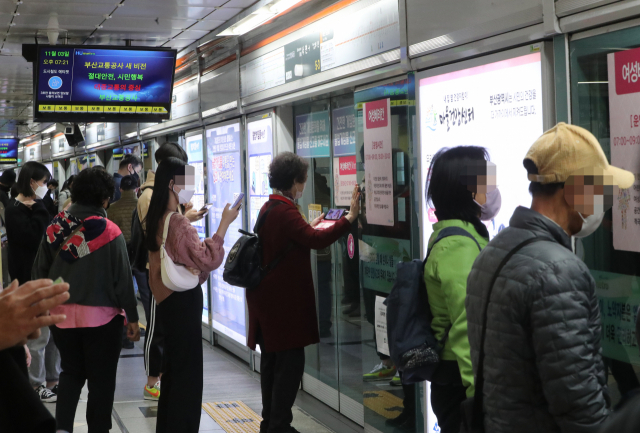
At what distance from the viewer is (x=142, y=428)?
4.71m

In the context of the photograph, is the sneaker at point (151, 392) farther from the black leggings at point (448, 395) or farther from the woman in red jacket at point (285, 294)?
the black leggings at point (448, 395)

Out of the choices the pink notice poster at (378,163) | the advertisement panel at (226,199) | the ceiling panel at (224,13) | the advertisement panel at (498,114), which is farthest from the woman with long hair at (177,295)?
the advertisement panel at (226,199)

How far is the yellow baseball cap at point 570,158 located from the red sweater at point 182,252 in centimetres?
222

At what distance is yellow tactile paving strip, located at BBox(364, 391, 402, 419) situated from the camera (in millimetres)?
3789

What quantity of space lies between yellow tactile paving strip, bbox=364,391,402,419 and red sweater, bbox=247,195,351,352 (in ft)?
1.55

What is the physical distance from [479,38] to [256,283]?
5.76 ft

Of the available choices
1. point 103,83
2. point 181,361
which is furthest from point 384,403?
point 103,83

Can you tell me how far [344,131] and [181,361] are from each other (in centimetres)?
192

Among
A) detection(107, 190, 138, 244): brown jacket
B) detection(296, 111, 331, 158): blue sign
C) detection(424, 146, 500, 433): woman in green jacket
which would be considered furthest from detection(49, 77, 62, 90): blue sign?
detection(424, 146, 500, 433): woman in green jacket

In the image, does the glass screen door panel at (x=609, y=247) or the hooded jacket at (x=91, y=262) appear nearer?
the glass screen door panel at (x=609, y=247)

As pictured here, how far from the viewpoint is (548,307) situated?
1.64 metres

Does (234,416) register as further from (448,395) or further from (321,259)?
(448,395)

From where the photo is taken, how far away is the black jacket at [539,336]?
1.61 meters

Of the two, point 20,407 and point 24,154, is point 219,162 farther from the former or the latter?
point 24,154
